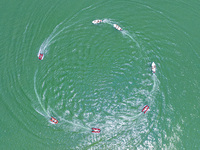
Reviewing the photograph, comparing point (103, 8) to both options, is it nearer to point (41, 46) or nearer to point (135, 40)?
point (135, 40)

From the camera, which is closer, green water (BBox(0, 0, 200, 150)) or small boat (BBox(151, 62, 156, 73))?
green water (BBox(0, 0, 200, 150))

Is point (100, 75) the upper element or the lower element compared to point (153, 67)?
lower

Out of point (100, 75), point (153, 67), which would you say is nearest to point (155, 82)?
point (153, 67)

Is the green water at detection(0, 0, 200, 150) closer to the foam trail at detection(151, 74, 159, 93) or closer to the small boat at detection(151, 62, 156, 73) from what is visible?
the foam trail at detection(151, 74, 159, 93)

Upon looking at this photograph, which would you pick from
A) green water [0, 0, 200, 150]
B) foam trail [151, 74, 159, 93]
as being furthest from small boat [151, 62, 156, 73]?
foam trail [151, 74, 159, 93]

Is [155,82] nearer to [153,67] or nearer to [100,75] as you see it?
[153,67]

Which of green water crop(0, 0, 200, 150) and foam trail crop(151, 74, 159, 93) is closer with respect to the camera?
green water crop(0, 0, 200, 150)

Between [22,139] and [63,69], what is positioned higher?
[63,69]

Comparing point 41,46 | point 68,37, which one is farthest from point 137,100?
point 41,46

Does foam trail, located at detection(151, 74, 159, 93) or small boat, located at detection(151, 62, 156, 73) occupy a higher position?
small boat, located at detection(151, 62, 156, 73)
